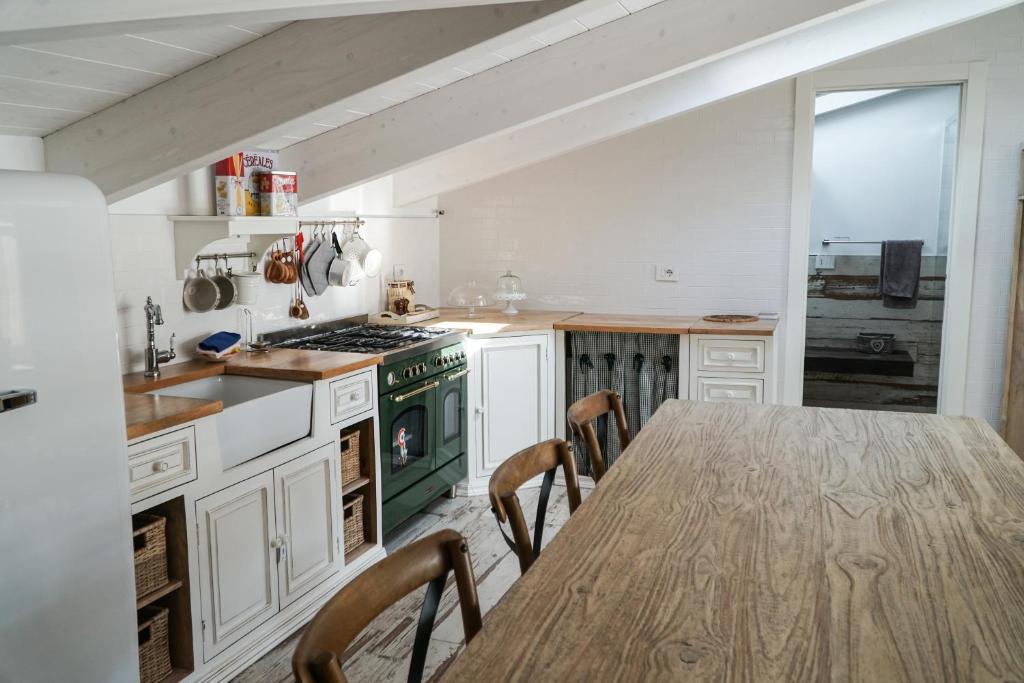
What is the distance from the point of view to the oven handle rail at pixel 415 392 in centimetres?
383

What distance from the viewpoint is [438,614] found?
336 centimetres

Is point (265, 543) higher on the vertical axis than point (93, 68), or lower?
lower

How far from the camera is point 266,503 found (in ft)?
9.85

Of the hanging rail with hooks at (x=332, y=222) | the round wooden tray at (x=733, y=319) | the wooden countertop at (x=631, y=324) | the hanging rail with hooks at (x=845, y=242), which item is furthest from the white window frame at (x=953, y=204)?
the hanging rail with hooks at (x=332, y=222)

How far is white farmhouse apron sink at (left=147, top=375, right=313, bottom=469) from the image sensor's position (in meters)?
2.83

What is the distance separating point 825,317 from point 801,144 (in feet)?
6.53

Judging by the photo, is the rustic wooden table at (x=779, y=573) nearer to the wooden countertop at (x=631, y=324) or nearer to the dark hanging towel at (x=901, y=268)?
the wooden countertop at (x=631, y=324)

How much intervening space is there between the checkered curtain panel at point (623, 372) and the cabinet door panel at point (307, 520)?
1.72 m

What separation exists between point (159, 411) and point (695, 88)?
3013 mm

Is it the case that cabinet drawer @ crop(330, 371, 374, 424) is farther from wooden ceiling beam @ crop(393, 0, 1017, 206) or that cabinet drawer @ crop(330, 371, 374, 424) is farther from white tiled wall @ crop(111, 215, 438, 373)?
wooden ceiling beam @ crop(393, 0, 1017, 206)

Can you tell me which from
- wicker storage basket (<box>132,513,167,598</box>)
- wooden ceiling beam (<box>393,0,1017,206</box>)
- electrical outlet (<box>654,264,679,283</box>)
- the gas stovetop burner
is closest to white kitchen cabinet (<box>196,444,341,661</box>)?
wicker storage basket (<box>132,513,167,598</box>)

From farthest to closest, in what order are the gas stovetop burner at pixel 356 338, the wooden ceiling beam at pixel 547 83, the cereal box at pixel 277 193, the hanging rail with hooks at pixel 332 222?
the hanging rail with hooks at pixel 332 222
the gas stovetop burner at pixel 356 338
the cereal box at pixel 277 193
the wooden ceiling beam at pixel 547 83

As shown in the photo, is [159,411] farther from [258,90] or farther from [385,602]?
[385,602]

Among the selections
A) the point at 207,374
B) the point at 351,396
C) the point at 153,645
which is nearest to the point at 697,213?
the point at 351,396
